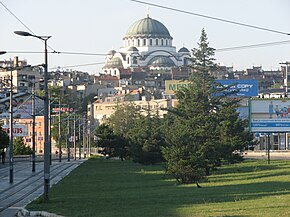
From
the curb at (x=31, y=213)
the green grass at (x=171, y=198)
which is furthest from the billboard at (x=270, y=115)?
the curb at (x=31, y=213)

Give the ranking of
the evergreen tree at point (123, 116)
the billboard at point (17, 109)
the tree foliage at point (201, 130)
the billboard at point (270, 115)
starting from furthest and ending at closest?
the evergreen tree at point (123, 116) → the billboard at point (270, 115) → the billboard at point (17, 109) → the tree foliage at point (201, 130)

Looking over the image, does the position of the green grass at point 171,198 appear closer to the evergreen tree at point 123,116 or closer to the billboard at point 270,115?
the billboard at point 270,115

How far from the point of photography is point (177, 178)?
143 ft

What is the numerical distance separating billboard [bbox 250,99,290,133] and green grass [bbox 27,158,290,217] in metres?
27.5

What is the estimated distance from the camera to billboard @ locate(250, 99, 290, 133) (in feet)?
245

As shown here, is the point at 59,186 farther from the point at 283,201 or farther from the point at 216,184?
the point at 283,201

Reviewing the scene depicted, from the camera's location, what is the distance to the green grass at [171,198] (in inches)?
1044

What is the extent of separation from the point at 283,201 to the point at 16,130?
4975 centimetres

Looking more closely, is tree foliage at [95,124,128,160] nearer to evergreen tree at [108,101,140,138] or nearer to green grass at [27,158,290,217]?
evergreen tree at [108,101,140,138]

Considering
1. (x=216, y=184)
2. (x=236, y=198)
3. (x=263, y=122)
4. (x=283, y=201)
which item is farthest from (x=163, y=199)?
(x=263, y=122)

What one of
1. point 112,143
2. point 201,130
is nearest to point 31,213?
point 201,130

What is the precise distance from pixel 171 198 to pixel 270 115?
142ft

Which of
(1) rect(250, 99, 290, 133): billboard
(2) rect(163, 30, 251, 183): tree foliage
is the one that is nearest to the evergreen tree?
(1) rect(250, 99, 290, 133): billboard

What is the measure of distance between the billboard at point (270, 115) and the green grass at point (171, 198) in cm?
2748
